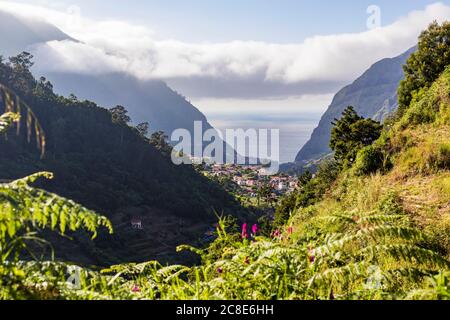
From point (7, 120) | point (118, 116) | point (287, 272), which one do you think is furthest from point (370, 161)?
point (118, 116)

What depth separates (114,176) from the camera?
83625 millimetres

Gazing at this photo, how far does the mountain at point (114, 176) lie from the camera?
235ft

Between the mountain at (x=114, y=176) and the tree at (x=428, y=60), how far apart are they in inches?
1758

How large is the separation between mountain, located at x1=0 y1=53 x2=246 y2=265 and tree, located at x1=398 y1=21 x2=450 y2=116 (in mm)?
44651

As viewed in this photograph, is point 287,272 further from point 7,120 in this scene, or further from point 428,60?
point 428,60

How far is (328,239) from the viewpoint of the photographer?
10.2 ft

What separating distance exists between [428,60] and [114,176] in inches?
2635

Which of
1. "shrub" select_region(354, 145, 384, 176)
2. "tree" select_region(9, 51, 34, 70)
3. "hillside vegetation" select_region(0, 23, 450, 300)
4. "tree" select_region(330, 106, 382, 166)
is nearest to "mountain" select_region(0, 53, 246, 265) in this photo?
"tree" select_region(9, 51, 34, 70)

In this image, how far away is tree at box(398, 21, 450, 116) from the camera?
81.3ft

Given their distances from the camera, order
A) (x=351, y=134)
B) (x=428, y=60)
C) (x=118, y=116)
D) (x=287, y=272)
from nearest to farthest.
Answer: (x=287, y=272) < (x=428, y=60) < (x=351, y=134) < (x=118, y=116)

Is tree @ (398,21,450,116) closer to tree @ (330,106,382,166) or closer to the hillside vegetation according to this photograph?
tree @ (330,106,382,166)

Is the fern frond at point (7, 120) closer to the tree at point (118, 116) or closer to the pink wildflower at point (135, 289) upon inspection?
the pink wildflower at point (135, 289)

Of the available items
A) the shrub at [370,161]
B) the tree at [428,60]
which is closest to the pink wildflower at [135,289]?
the shrub at [370,161]
